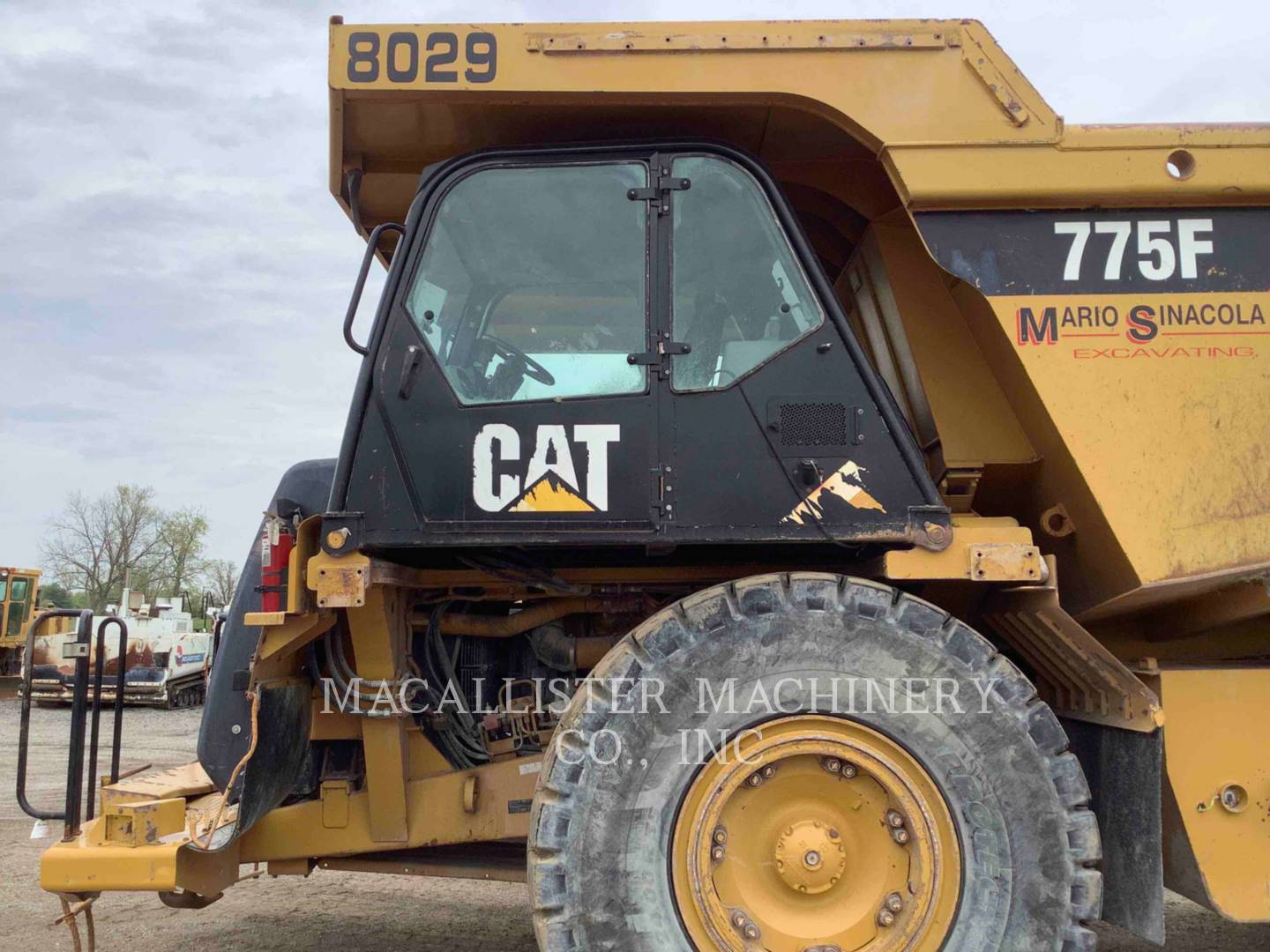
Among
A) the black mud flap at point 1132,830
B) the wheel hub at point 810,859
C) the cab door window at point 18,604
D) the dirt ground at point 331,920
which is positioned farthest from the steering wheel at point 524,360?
the cab door window at point 18,604

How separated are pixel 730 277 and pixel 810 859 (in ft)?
6.21

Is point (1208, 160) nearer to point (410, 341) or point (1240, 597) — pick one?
point (1240, 597)

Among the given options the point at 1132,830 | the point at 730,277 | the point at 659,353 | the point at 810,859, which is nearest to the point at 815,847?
the point at 810,859

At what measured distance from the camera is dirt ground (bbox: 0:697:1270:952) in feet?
15.2

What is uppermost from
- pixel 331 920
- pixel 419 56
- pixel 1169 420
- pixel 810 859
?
pixel 419 56

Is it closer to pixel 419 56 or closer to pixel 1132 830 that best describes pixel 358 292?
pixel 419 56

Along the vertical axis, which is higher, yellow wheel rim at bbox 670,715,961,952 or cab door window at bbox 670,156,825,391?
cab door window at bbox 670,156,825,391

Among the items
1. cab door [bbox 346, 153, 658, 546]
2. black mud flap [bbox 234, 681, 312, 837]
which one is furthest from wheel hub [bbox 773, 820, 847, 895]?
black mud flap [bbox 234, 681, 312, 837]

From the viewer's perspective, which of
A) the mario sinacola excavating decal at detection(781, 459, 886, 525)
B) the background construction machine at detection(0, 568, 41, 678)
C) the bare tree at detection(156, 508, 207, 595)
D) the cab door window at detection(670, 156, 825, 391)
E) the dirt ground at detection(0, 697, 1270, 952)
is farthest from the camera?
the bare tree at detection(156, 508, 207, 595)

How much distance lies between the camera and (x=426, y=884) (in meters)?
5.96

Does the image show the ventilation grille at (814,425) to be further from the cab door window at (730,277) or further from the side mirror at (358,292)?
the side mirror at (358,292)

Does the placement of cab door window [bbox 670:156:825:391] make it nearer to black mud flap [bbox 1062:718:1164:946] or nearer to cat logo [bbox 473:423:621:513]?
cat logo [bbox 473:423:621:513]

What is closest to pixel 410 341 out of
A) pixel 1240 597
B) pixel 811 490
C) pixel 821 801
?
pixel 811 490

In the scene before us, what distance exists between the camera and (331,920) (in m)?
5.07
